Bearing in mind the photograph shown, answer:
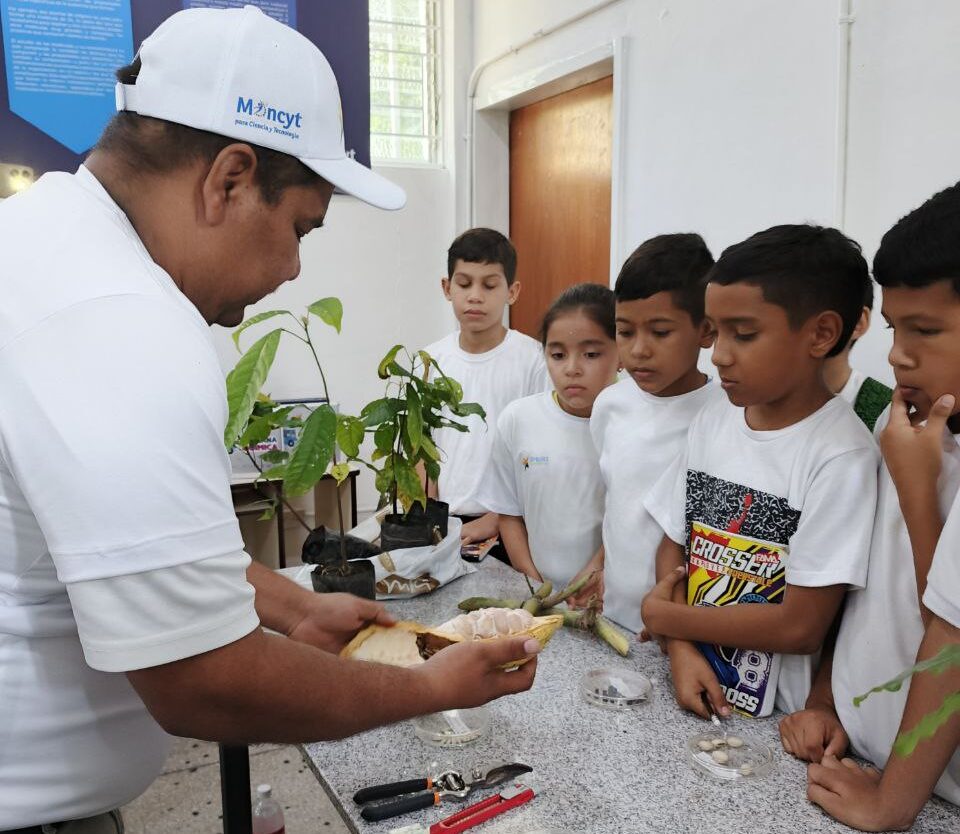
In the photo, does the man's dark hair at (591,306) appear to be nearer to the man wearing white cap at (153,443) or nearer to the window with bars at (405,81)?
the man wearing white cap at (153,443)

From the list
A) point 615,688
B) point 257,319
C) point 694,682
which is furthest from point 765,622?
point 257,319

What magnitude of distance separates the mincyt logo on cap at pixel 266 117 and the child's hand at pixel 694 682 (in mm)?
866

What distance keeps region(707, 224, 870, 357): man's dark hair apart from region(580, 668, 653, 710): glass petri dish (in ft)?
1.87

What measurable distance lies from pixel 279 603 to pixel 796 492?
0.76 metres

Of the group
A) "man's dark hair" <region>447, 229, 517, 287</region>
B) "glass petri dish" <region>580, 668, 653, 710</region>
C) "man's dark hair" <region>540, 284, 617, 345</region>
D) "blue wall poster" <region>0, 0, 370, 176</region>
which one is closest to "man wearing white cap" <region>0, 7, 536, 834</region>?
"glass petri dish" <region>580, 668, 653, 710</region>

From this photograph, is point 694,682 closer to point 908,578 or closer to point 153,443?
point 908,578

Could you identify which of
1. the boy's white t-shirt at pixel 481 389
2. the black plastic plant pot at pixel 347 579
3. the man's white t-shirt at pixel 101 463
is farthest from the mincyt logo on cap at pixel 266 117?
the boy's white t-shirt at pixel 481 389

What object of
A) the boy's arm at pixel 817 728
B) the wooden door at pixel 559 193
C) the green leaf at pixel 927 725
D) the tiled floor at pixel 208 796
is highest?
the wooden door at pixel 559 193

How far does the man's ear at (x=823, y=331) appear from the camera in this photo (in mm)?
1147

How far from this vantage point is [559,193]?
349 centimetres

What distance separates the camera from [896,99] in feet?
6.08

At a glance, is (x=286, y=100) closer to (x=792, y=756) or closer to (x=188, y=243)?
(x=188, y=243)

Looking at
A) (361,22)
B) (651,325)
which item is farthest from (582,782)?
(361,22)

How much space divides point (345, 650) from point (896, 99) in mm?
1770
